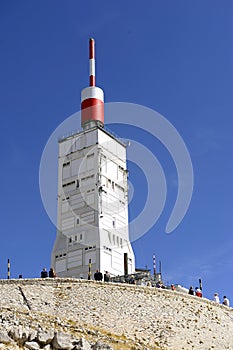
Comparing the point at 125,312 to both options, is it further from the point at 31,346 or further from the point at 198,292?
the point at 31,346

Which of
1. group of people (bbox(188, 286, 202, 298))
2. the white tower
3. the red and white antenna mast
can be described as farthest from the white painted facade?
group of people (bbox(188, 286, 202, 298))

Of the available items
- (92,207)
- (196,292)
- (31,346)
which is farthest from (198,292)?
→ (31,346)

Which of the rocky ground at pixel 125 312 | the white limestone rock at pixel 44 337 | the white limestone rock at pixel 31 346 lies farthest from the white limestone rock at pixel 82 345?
the rocky ground at pixel 125 312

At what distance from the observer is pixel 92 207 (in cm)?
8319

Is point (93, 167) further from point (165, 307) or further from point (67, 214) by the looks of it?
point (165, 307)

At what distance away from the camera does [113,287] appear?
58781 mm

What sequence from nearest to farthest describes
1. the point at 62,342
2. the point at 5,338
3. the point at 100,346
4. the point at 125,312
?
the point at 5,338 < the point at 62,342 < the point at 100,346 < the point at 125,312

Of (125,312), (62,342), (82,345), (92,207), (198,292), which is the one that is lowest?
(82,345)

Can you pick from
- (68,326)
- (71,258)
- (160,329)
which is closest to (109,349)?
(68,326)

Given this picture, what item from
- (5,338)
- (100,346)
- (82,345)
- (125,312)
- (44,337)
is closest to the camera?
(5,338)

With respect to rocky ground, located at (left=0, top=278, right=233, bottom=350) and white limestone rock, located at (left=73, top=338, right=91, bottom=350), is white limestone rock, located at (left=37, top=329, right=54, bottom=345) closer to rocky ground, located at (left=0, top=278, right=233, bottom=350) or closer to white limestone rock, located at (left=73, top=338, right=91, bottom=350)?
white limestone rock, located at (left=73, top=338, right=91, bottom=350)

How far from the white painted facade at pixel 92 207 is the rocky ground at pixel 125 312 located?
20.4 m

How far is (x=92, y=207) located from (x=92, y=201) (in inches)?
31.4

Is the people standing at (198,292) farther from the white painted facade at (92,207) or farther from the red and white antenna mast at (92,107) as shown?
the red and white antenna mast at (92,107)
